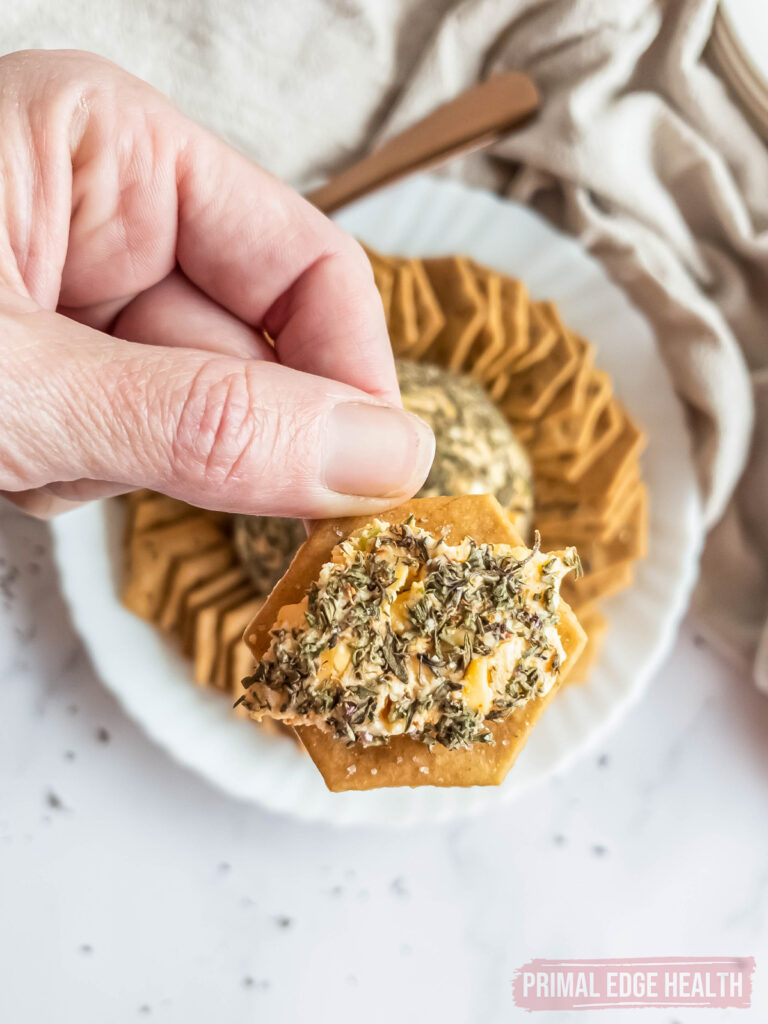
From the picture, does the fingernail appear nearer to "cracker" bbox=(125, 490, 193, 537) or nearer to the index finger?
the index finger

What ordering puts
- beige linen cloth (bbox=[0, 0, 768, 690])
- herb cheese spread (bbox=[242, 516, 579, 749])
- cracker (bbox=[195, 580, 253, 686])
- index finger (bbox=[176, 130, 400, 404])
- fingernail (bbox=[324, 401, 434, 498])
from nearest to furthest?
herb cheese spread (bbox=[242, 516, 579, 749]), fingernail (bbox=[324, 401, 434, 498]), index finger (bbox=[176, 130, 400, 404]), cracker (bbox=[195, 580, 253, 686]), beige linen cloth (bbox=[0, 0, 768, 690])

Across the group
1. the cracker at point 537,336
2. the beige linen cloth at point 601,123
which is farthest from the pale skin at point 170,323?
the beige linen cloth at point 601,123

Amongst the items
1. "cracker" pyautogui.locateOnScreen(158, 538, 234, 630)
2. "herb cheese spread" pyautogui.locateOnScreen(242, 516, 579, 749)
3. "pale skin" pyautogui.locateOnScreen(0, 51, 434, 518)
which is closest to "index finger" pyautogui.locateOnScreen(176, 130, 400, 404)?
"pale skin" pyautogui.locateOnScreen(0, 51, 434, 518)

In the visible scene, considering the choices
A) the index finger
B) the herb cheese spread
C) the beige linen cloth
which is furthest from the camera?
the beige linen cloth

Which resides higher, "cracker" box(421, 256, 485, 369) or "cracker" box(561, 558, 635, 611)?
"cracker" box(421, 256, 485, 369)

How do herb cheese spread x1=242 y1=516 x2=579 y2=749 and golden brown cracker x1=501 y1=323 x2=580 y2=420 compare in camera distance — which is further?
golden brown cracker x1=501 y1=323 x2=580 y2=420

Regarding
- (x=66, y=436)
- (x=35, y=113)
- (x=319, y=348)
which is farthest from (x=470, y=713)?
(x=35, y=113)

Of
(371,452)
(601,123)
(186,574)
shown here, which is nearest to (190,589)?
(186,574)
